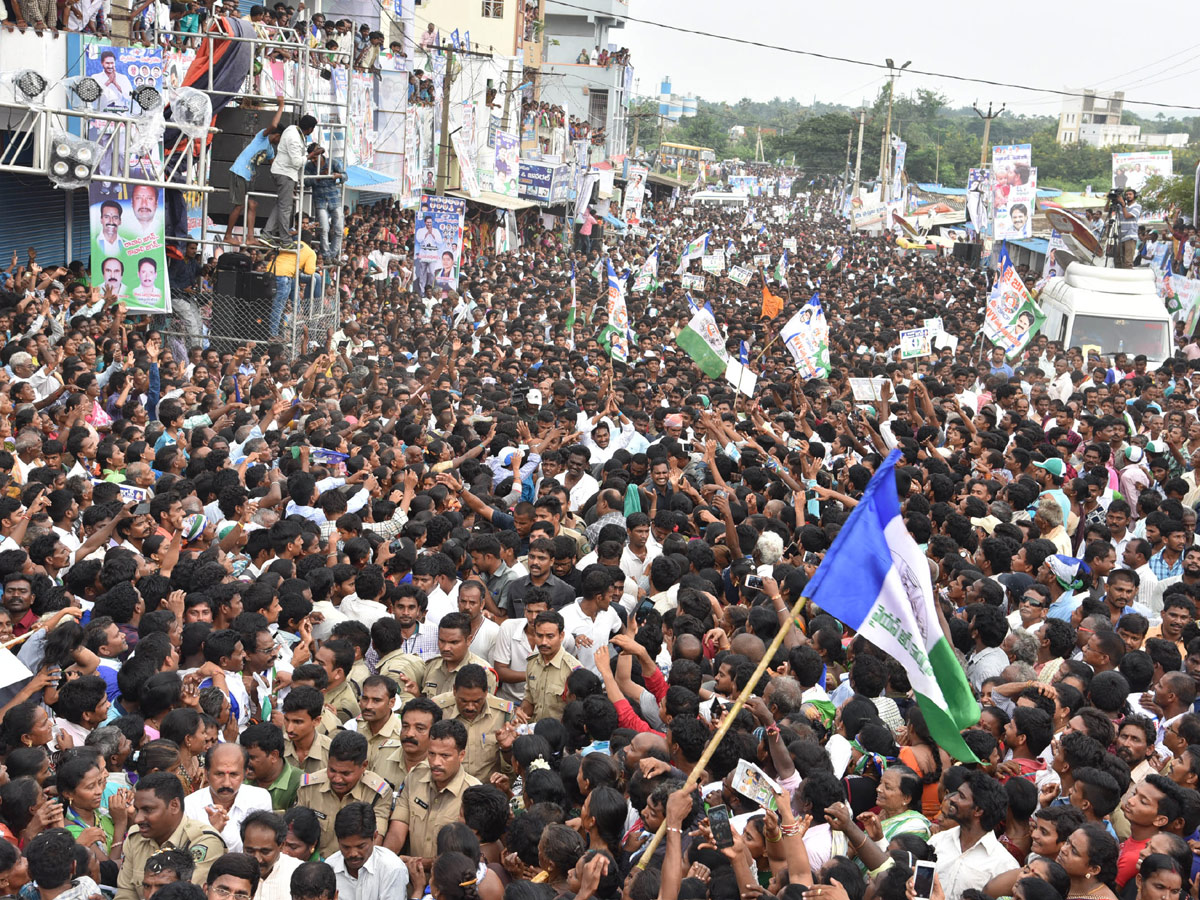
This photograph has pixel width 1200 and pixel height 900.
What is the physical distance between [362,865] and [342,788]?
47 cm

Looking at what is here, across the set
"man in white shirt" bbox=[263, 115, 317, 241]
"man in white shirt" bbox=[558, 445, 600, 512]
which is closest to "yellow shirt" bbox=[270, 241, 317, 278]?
"man in white shirt" bbox=[263, 115, 317, 241]

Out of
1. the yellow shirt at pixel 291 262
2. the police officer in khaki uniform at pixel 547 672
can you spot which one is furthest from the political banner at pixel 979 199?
the police officer in khaki uniform at pixel 547 672

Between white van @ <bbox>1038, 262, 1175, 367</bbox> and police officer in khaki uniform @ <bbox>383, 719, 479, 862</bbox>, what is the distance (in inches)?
613

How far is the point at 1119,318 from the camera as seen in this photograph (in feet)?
60.5

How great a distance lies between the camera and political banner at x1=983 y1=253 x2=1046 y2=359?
1725 cm

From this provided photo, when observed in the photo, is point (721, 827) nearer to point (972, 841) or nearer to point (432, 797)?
Result: point (972, 841)

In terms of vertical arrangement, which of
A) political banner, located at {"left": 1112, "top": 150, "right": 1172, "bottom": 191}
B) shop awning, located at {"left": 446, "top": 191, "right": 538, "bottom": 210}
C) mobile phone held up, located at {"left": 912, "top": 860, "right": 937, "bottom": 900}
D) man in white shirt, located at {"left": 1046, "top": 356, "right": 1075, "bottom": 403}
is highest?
political banner, located at {"left": 1112, "top": 150, "right": 1172, "bottom": 191}

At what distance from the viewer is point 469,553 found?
7410 mm

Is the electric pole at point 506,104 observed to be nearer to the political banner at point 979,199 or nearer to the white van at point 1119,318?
the political banner at point 979,199

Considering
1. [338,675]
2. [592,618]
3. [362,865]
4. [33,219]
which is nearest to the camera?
[362,865]

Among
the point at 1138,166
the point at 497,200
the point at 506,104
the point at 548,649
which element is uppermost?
the point at 506,104

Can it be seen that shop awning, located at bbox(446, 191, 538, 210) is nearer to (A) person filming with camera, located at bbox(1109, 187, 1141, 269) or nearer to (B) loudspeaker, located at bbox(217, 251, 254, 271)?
(B) loudspeaker, located at bbox(217, 251, 254, 271)

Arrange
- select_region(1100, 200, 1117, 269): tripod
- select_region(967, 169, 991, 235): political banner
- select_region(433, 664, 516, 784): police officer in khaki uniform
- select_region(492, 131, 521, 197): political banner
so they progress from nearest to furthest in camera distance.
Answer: select_region(433, 664, 516, 784): police officer in khaki uniform → select_region(1100, 200, 1117, 269): tripod → select_region(492, 131, 521, 197): political banner → select_region(967, 169, 991, 235): political banner

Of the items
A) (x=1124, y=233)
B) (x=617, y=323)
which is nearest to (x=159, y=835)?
(x=617, y=323)
